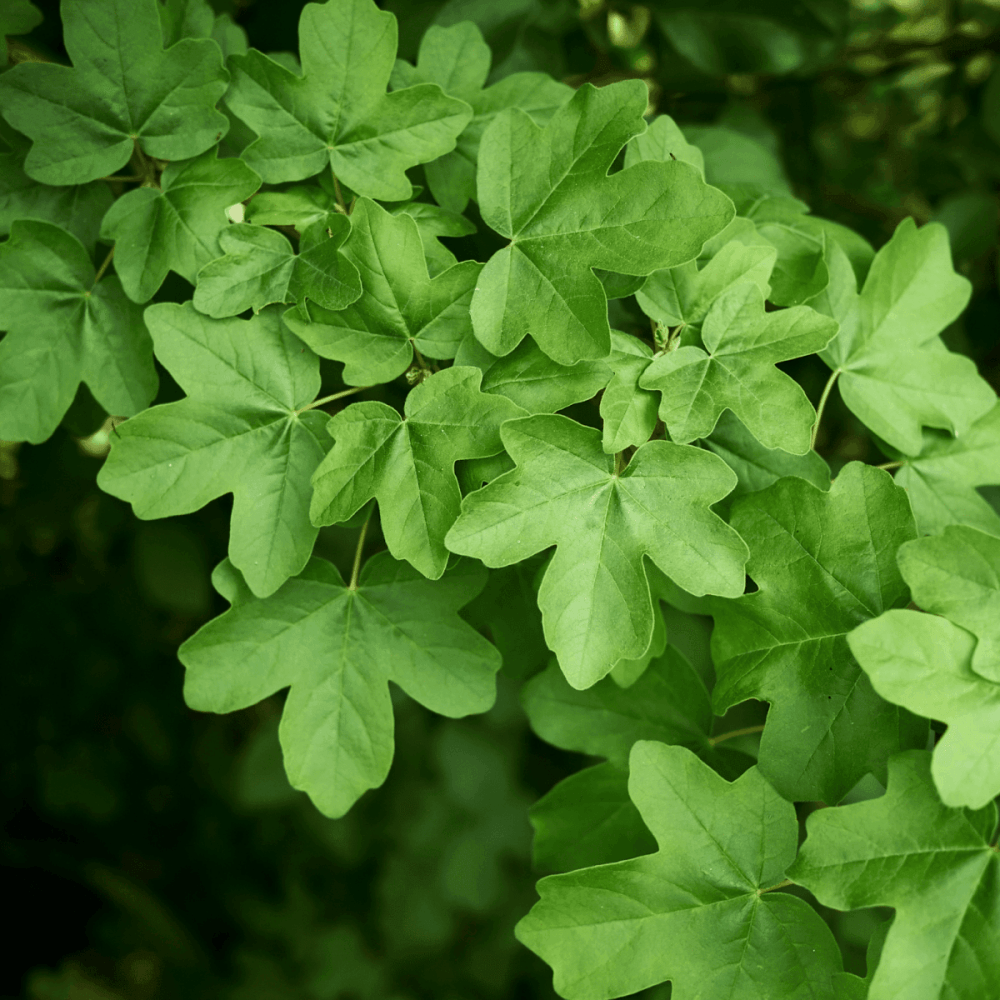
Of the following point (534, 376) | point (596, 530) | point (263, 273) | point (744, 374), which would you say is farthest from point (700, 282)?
point (263, 273)

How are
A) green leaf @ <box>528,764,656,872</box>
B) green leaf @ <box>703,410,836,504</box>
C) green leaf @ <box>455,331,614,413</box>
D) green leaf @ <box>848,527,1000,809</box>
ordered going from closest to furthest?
green leaf @ <box>848,527,1000,809</box> < green leaf @ <box>455,331,614,413</box> < green leaf @ <box>703,410,836,504</box> < green leaf @ <box>528,764,656,872</box>

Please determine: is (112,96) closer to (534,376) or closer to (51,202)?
(51,202)

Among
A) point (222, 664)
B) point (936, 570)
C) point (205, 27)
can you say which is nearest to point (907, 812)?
point (936, 570)

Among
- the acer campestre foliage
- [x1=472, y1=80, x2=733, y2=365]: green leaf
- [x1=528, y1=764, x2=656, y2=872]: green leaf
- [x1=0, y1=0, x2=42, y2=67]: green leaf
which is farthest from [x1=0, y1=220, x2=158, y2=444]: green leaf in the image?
[x1=528, y1=764, x2=656, y2=872]: green leaf

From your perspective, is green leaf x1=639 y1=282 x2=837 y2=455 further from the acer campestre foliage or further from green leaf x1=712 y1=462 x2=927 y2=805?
green leaf x1=712 y1=462 x2=927 y2=805

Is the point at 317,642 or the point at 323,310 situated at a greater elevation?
the point at 323,310

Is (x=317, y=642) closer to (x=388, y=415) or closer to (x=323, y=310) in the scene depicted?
(x=388, y=415)

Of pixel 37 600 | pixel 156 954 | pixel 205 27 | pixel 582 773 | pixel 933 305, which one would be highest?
pixel 205 27
